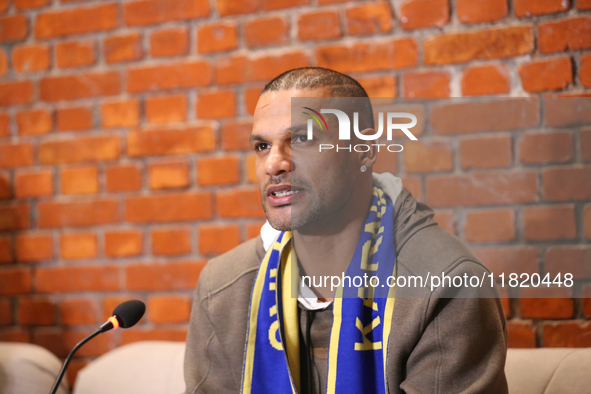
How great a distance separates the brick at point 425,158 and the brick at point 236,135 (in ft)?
1.78

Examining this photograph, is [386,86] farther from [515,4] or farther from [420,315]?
[420,315]

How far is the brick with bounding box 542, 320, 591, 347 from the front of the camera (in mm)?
1188

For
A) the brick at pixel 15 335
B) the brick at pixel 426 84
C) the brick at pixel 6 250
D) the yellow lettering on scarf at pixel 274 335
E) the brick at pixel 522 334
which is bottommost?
the brick at pixel 15 335

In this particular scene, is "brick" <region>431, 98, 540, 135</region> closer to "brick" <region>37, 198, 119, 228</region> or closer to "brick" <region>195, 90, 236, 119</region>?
"brick" <region>195, 90, 236, 119</region>

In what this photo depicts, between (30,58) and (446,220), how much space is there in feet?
4.65

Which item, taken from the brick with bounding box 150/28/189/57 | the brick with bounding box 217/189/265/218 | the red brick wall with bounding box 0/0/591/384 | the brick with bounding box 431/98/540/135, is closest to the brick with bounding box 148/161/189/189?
the red brick wall with bounding box 0/0/591/384

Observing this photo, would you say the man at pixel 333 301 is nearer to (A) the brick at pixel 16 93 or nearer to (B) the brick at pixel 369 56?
(B) the brick at pixel 369 56

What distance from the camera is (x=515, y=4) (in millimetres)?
1256

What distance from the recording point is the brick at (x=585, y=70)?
1.22 metres

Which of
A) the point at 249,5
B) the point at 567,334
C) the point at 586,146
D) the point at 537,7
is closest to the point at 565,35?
the point at 537,7

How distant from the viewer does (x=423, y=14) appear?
4.31 ft

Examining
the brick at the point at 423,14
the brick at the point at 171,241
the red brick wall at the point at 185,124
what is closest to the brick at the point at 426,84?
the red brick wall at the point at 185,124

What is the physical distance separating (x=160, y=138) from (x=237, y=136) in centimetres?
25

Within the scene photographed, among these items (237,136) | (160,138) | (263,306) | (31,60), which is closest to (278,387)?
(263,306)
